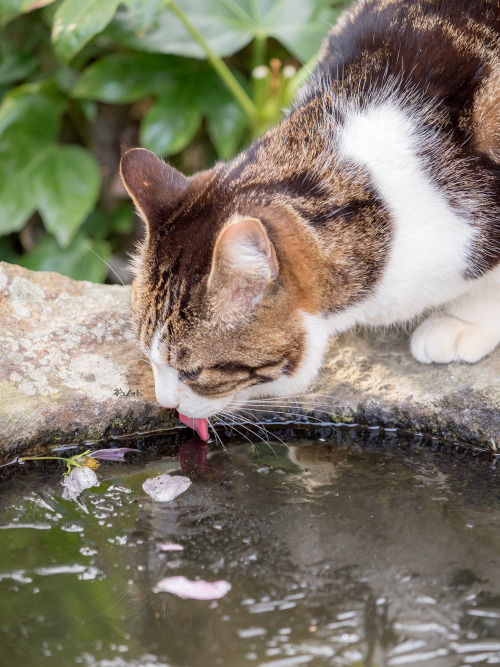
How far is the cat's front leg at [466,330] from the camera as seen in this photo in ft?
6.23

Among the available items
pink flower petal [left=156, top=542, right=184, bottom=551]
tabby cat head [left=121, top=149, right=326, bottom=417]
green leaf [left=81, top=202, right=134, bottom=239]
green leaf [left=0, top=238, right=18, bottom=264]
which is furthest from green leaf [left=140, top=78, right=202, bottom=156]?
pink flower petal [left=156, top=542, right=184, bottom=551]

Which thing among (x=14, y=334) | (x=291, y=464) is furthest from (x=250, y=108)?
(x=291, y=464)

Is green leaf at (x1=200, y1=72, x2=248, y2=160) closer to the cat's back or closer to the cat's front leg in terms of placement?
the cat's back

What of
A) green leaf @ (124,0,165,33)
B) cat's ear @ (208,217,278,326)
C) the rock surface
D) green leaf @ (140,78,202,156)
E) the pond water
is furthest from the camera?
green leaf @ (140,78,202,156)

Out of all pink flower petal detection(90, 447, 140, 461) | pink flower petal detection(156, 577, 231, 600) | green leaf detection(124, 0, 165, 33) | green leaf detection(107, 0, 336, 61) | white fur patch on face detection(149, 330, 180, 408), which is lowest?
pink flower petal detection(90, 447, 140, 461)

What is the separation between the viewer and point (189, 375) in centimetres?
165

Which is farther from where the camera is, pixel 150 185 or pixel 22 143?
pixel 22 143

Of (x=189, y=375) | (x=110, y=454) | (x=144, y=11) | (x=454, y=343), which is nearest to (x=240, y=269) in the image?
(x=189, y=375)

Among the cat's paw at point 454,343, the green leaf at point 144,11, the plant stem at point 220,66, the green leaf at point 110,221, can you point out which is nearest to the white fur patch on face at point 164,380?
the cat's paw at point 454,343

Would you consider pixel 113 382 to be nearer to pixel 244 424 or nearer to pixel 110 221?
pixel 244 424

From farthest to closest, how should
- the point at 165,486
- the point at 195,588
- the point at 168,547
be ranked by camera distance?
the point at 165,486, the point at 168,547, the point at 195,588

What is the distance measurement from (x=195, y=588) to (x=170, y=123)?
6.61 feet

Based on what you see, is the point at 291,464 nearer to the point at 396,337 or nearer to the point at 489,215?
the point at 396,337

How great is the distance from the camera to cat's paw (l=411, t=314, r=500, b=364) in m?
1.90
